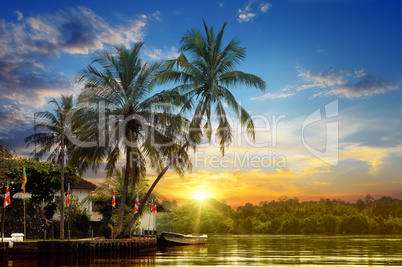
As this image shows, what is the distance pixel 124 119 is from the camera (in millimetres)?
26438

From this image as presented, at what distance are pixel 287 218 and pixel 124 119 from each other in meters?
58.5

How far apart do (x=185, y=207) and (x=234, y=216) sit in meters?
9.87

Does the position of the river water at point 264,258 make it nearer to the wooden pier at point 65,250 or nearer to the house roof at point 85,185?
the wooden pier at point 65,250

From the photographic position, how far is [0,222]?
2667 cm

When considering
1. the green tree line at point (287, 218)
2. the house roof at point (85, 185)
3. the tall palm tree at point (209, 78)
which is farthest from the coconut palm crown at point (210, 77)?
the green tree line at point (287, 218)

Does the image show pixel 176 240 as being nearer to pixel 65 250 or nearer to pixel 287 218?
pixel 65 250

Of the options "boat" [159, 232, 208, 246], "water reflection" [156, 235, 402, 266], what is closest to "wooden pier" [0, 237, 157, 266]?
"water reflection" [156, 235, 402, 266]

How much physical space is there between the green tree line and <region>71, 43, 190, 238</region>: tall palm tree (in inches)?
2088

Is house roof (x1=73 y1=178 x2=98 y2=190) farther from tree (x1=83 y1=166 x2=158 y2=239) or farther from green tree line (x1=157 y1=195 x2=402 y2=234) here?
green tree line (x1=157 y1=195 x2=402 y2=234)

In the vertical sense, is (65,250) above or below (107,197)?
below

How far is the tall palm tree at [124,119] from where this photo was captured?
2598 centimetres

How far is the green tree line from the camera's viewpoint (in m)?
70.8

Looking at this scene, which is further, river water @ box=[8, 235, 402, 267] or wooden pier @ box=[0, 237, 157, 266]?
wooden pier @ box=[0, 237, 157, 266]

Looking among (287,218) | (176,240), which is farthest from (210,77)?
(287,218)
